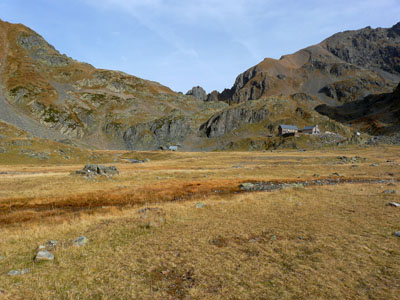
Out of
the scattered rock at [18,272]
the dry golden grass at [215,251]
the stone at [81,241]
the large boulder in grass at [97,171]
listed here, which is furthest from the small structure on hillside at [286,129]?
the scattered rock at [18,272]

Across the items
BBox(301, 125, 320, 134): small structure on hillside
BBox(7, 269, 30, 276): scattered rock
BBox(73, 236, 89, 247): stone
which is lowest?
BBox(73, 236, 89, 247): stone

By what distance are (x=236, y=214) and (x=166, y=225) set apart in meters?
6.47

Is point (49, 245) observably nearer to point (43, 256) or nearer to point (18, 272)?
point (43, 256)

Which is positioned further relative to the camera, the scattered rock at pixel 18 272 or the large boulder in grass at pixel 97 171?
the large boulder in grass at pixel 97 171

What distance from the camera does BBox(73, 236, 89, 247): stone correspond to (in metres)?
13.8

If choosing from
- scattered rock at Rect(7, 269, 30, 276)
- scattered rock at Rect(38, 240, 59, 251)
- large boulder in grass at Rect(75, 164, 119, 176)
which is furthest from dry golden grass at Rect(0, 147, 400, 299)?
large boulder in grass at Rect(75, 164, 119, 176)

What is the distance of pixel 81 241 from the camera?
14102 mm

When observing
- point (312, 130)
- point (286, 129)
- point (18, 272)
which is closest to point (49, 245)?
point (18, 272)

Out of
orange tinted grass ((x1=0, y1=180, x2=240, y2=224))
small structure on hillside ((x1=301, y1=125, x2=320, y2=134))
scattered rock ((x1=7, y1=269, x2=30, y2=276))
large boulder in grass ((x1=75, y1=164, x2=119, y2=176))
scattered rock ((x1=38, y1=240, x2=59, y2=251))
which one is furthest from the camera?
small structure on hillside ((x1=301, y1=125, x2=320, y2=134))

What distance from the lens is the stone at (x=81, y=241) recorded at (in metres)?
13.8

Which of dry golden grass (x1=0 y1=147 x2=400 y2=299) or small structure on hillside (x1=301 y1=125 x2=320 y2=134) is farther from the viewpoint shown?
small structure on hillside (x1=301 y1=125 x2=320 y2=134)

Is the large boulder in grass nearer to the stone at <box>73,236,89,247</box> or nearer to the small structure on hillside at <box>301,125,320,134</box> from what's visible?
the stone at <box>73,236,89,247</box>

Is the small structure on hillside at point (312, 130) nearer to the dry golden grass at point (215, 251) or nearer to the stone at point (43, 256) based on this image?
the dry golden grass at point (215, 251)

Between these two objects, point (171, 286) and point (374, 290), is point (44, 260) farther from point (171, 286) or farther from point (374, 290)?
point (374, 290)
